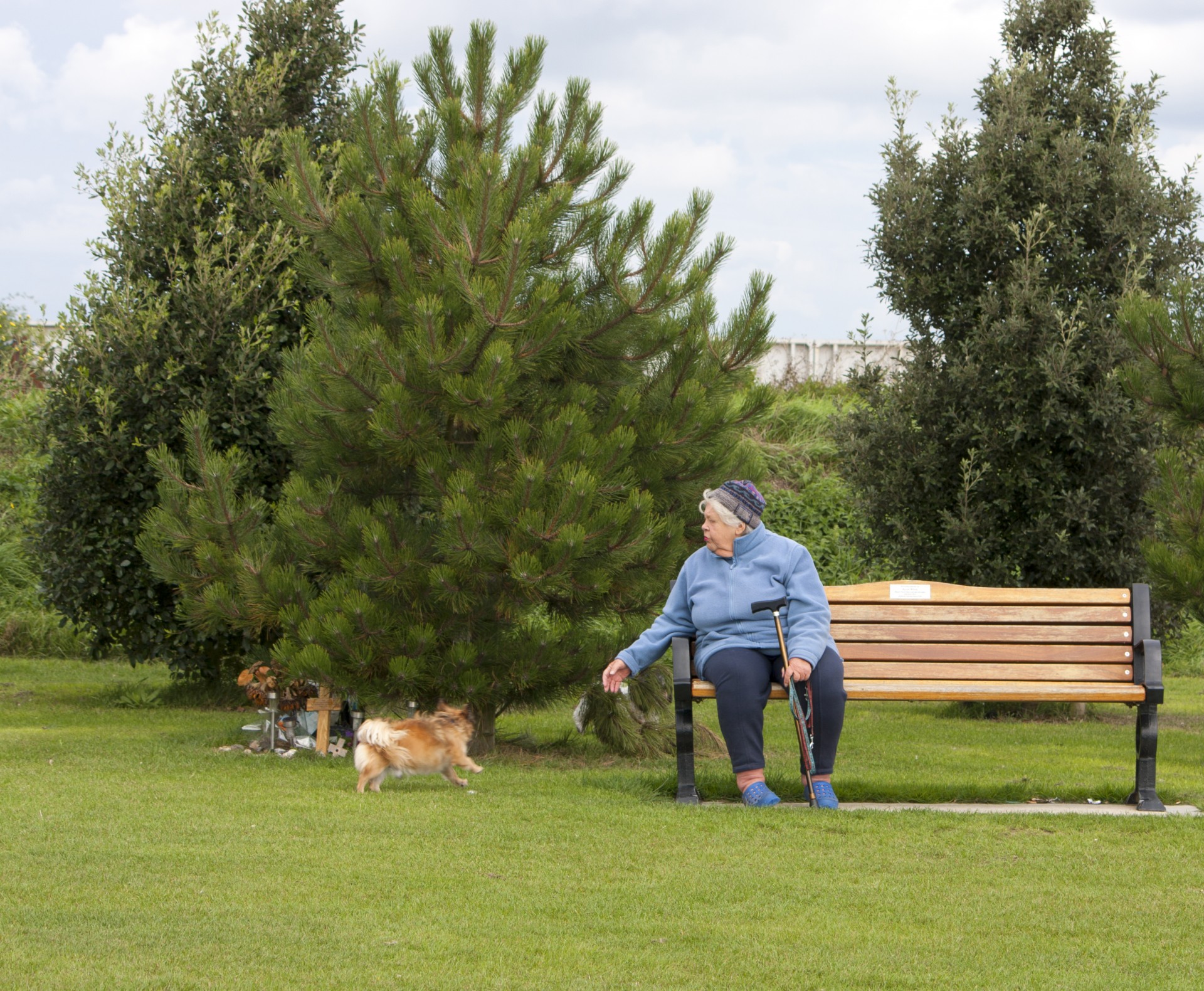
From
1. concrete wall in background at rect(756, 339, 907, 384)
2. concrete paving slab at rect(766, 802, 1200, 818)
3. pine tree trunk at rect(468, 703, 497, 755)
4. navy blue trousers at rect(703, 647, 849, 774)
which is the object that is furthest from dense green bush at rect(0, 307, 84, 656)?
concrete wall in background at rect(756, 339, 907, 384)

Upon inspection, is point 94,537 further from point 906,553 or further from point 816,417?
point 816,417

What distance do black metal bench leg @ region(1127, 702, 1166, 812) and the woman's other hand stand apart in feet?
5.11

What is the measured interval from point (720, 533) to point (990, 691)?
140 centimetres

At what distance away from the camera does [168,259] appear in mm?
9109

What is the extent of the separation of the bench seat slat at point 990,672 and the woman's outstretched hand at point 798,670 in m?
0.69

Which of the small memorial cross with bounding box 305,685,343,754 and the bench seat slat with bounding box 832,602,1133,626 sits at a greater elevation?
the bench seat slat with bounding box 832,602,1133,626

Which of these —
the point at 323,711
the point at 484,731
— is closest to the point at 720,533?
the point at 484,731

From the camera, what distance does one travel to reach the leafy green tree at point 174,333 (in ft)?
29.8

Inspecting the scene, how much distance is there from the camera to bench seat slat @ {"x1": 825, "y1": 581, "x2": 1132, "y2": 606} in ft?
20.7

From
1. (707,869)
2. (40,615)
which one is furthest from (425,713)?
(40,615)

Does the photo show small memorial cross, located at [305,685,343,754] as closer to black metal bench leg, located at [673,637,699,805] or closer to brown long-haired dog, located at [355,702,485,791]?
brown long-haired dog, located at [355,702,485,791]

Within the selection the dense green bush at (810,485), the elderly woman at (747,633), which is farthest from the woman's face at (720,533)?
the dense green bush at (810,485)

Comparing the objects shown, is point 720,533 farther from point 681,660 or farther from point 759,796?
point 759,796

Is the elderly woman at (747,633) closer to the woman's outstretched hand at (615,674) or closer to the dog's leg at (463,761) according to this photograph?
the woman's outstretched hand at (615,674)
